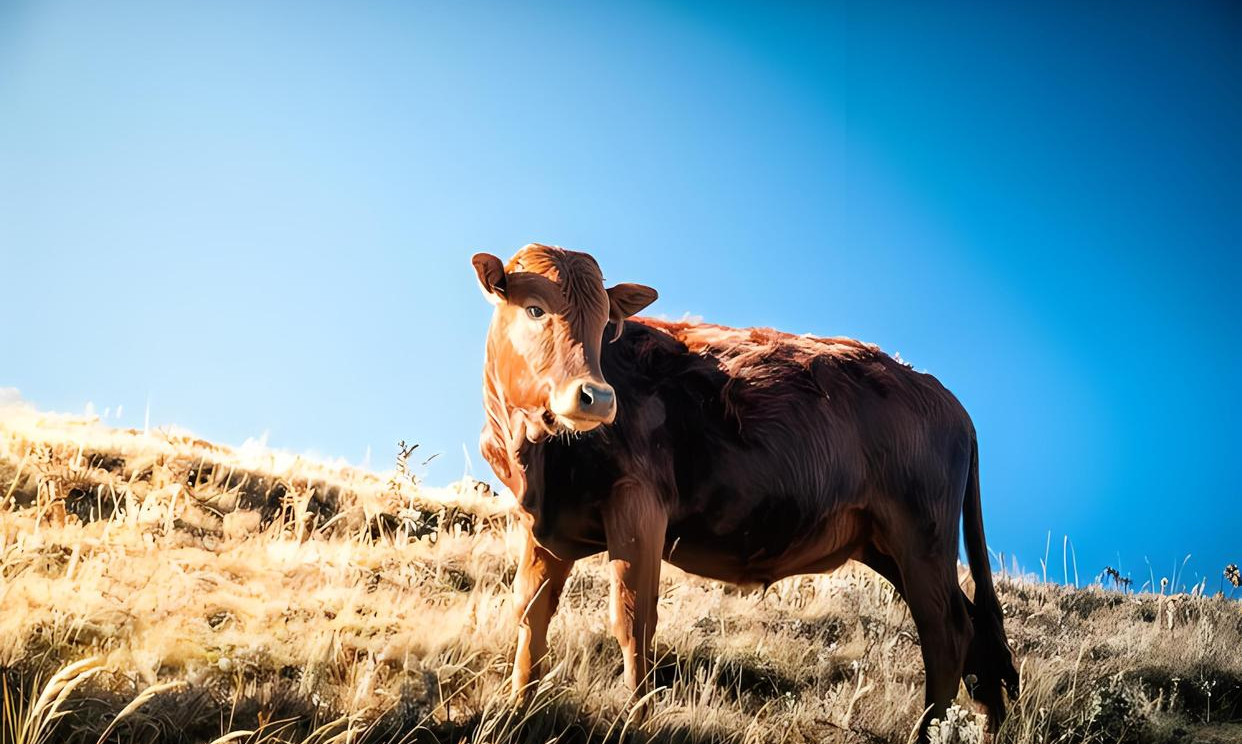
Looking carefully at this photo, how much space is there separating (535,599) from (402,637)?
1014mm

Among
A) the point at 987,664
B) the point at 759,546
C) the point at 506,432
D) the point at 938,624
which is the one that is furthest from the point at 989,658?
the point at 506,432

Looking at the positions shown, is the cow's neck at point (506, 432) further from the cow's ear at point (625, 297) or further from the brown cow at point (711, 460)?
the cow's ear at point (625, 297)

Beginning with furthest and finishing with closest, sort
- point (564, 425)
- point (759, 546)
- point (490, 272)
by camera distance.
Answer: point (759, 546)
point (490, 272)
point (564, 425)

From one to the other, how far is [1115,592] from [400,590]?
8.33m

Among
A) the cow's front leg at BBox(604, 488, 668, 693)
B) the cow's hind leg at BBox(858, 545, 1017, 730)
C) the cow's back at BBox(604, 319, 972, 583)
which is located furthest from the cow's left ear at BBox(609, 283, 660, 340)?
the cow's hind leg at BBox(858, 545, 1017, 730)

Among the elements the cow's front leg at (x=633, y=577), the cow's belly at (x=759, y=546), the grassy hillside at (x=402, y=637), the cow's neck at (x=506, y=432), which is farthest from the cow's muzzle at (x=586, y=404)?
the grassy hillside at (x=402, y=637)

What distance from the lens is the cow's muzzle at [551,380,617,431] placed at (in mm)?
3924

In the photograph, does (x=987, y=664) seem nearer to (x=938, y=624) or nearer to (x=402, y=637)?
(x=938, y=624)

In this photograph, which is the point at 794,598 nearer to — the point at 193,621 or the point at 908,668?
the point at 908,668

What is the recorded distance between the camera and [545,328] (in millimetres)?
4281

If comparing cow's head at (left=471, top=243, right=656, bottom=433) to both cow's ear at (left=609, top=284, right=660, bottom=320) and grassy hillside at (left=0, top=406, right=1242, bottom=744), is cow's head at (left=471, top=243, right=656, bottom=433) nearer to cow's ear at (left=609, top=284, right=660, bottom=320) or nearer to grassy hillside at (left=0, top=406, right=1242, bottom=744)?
cow's ear at (left=609, top=284, right=660, bottom=320)

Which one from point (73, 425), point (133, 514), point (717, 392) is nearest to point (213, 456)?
point (73, 425)

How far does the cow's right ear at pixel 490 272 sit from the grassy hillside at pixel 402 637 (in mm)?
1780

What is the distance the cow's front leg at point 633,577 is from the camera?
4363mm
